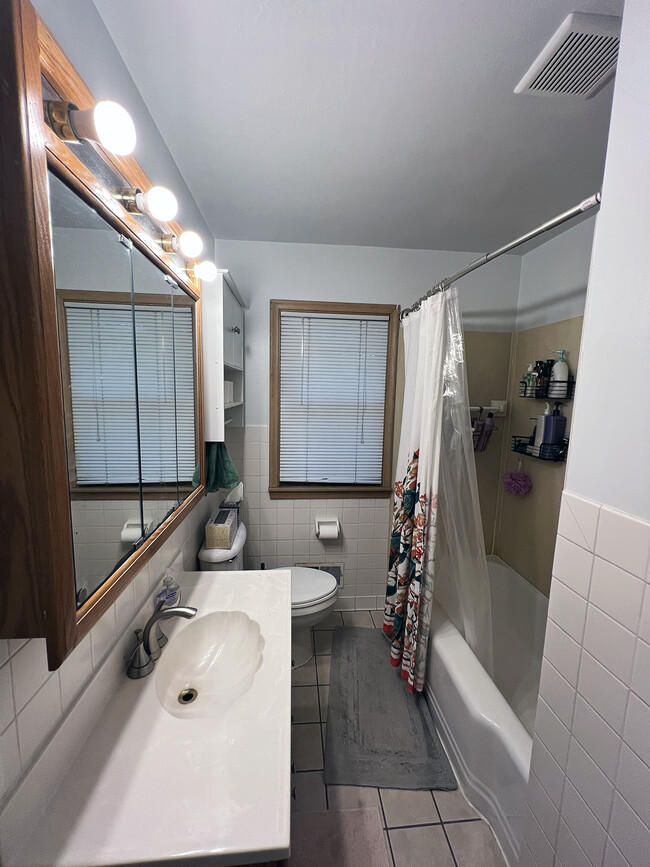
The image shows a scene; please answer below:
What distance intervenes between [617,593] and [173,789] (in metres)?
0.94

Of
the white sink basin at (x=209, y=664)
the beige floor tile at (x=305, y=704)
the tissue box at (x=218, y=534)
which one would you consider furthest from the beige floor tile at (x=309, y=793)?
the tissue box at (x=218, y=534)

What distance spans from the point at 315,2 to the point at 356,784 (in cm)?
241

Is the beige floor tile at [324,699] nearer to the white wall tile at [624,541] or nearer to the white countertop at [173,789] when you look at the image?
the white countertop at [173,789]

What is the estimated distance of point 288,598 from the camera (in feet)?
3.90

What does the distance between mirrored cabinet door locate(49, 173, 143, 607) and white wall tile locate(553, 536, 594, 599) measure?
104cm

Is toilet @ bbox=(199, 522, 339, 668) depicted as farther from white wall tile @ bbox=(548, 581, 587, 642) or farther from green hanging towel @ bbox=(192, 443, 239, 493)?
white wall tile @ bbox=(548, 581, 587, 642)

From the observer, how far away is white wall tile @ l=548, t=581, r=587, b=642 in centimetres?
76

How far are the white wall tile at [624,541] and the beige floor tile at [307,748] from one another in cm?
142

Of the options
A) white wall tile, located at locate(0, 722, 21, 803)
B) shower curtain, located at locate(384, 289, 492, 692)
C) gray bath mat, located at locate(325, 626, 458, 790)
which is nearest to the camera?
white wall tile, located at locate(0, 722, 21, 803)

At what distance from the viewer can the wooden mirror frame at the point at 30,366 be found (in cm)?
41

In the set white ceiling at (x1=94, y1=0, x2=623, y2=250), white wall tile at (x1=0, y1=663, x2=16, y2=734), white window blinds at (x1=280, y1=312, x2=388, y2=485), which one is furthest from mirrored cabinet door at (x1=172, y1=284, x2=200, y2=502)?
white window blinds at (x1=280, y1=312, x2=388, y2=485)

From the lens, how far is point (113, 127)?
0.56 metres

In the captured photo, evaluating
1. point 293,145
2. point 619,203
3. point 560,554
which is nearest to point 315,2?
point 293,145

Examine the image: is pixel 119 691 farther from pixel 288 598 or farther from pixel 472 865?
pixel 472 865
